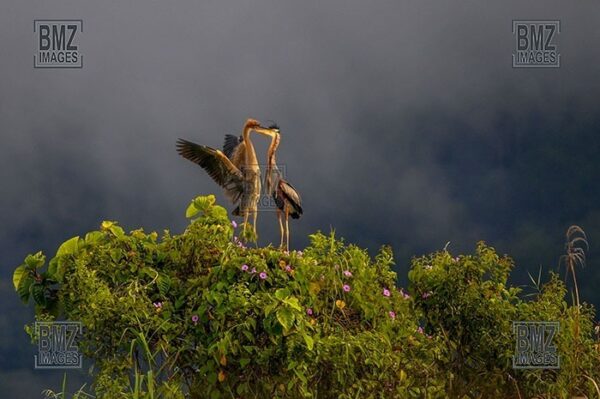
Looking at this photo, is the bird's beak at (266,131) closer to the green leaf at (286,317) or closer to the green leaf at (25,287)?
the green leaf at (286,317)

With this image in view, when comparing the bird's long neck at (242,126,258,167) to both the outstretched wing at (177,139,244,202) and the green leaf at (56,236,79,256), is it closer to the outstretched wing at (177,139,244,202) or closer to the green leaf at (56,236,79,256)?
the outstretched wing at (177,139,244,202)

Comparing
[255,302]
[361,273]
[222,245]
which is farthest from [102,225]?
[361,273]

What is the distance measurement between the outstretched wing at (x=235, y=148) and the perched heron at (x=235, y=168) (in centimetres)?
10

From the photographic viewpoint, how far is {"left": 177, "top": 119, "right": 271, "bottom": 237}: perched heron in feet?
26.3

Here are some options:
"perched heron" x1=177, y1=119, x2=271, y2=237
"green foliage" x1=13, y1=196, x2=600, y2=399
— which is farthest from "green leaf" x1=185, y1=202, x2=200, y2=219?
"perched heron" x1=177, y1=119, x2=271, y2=237

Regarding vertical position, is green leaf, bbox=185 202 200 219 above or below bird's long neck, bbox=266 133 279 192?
below

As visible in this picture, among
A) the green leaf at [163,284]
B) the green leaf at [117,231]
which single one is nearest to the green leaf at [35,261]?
the green leaf at [117,231]

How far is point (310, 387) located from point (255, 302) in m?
0.77

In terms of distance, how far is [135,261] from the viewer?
6.85m

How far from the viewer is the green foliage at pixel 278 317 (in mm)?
6383

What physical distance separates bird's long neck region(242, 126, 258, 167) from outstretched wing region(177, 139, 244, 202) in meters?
0.14

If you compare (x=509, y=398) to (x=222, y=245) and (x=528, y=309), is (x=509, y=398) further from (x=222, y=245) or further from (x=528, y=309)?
(x=222, y=245)

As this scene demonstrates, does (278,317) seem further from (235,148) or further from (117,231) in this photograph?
(235,148)

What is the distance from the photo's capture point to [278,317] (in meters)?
6.18
